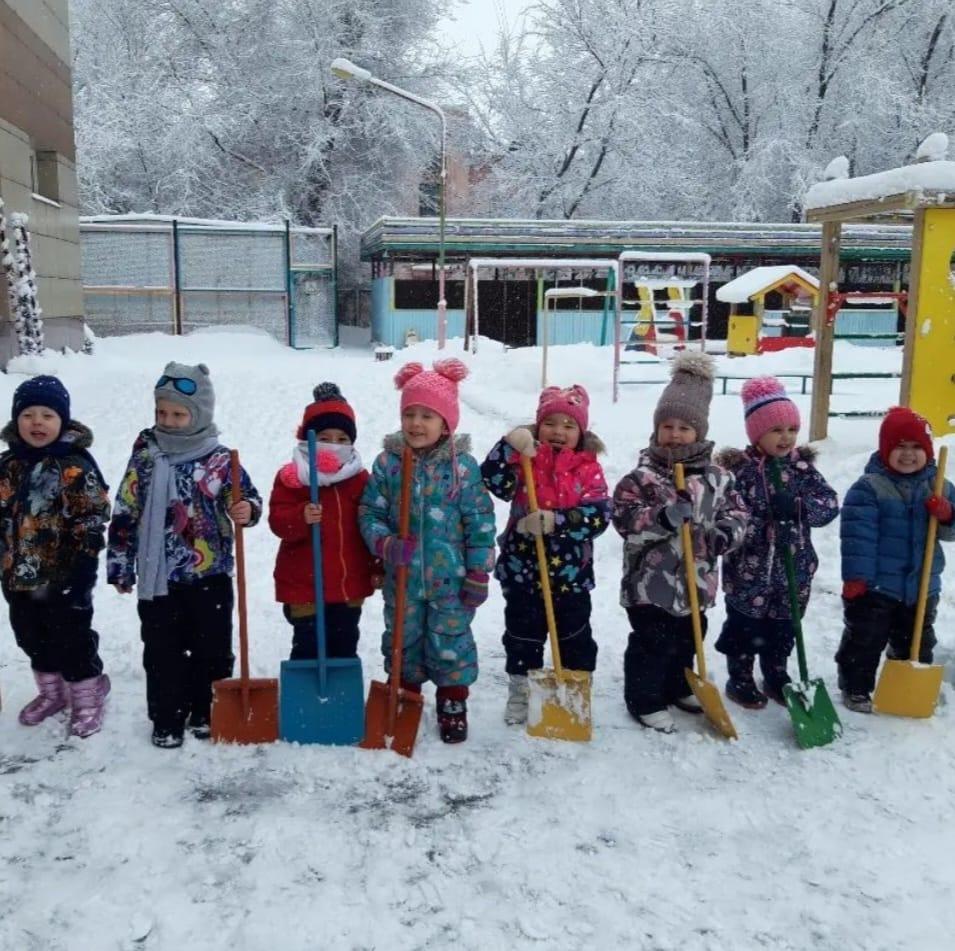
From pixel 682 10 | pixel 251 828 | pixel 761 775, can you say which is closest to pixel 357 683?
pixel 251 828

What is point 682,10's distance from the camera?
26.2m

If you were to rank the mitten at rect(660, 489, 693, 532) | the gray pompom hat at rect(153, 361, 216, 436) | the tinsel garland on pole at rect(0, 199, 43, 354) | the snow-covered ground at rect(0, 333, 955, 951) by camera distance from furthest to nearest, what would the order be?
1. the tinsel garland on pole at rect(0, 199, 43, 354)
2. the mitten at rect(660, 489, 693, 532)
3. the gray pompom hat at rect(153, 361, 216, 436)
4. the snow-covered ground at rect(0, 333, 955, 951)

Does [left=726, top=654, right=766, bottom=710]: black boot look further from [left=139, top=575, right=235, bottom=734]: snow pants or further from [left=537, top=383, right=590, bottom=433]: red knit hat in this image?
[left=139, top=575, right=235, bottom=734]: snow pants

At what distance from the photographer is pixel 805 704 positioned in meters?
3.73

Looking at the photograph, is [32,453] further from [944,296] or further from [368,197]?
[368,197]

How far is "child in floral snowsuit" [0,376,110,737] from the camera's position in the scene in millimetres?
3551

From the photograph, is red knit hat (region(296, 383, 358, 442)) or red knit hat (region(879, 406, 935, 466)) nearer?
red knit hat (region(296, 383, 358, 442))

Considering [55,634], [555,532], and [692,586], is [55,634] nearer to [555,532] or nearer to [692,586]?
[555,532]

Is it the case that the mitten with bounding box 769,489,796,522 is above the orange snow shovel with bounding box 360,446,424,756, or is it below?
above

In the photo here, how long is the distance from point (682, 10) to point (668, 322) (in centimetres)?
1793

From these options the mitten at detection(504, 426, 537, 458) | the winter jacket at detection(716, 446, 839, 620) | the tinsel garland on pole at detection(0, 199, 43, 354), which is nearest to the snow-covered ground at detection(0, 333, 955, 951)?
the winter jacket at detection(716, 446, 839, 620)

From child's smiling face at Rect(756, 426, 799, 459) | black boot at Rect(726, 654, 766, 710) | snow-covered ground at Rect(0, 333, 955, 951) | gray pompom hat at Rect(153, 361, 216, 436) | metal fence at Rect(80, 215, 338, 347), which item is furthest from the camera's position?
metal fence at Rect(80, 215, 338, 347)

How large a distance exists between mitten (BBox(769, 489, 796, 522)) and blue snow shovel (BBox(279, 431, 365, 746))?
1.78 metres

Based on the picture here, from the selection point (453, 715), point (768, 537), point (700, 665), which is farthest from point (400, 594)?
point (768, 537)
